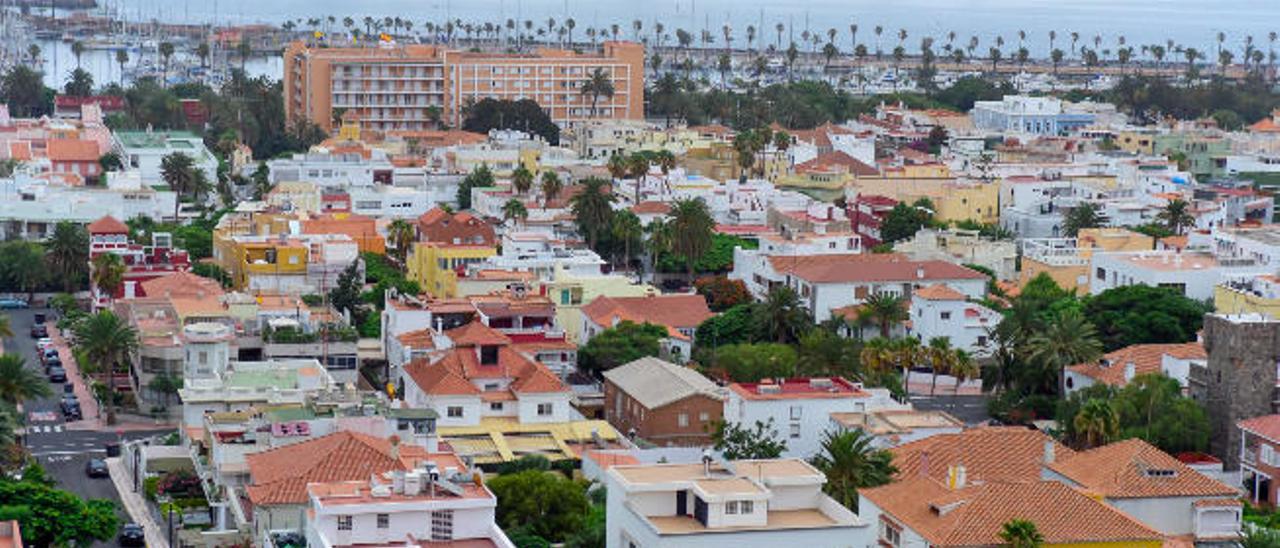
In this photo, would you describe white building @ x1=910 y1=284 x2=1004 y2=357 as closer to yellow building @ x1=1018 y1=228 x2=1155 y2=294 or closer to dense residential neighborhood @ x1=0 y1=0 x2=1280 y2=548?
dense residential neighborhood @ x1=0 y1=0 x2=1280 y2=548

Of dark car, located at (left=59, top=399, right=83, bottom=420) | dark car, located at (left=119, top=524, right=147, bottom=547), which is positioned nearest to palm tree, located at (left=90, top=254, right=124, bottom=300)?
dark car, located at (left=59, top=399, right=83, bottom=420)

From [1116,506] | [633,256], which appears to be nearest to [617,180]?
[633,256]

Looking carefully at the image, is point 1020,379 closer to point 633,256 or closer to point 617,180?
point 633,256

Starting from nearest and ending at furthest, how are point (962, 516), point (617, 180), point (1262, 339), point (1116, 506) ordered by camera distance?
point (962, 516)
point (1116, 506)
point (1262, 339)
point (617, 180)

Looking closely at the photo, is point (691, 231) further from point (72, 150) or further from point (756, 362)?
point (72, 150)

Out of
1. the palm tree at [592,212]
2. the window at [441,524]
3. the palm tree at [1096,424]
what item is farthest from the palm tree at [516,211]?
the window at [441,524]

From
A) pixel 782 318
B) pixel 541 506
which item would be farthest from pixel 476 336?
pixel 782 318
